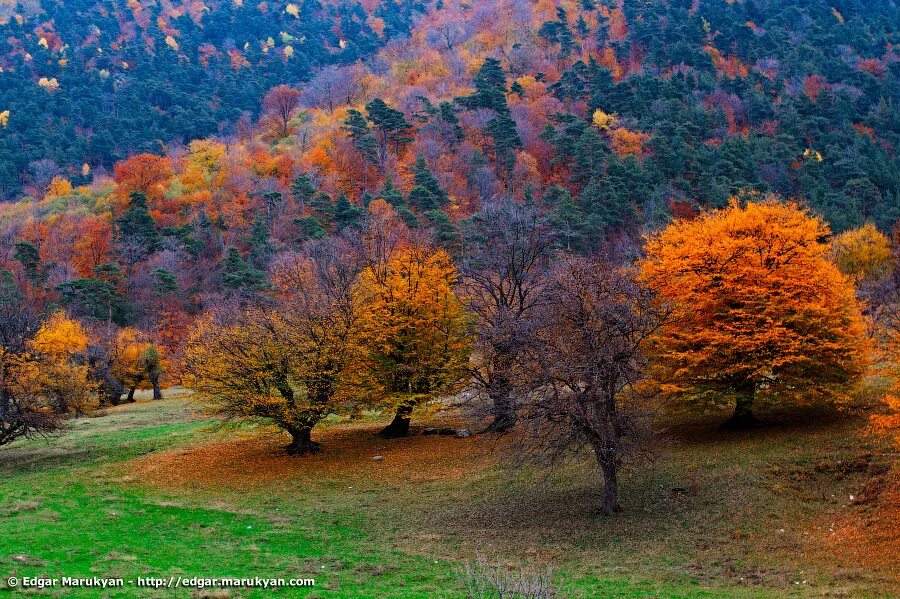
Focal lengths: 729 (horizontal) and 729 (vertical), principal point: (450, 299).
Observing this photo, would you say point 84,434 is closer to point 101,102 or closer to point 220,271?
point 220,271

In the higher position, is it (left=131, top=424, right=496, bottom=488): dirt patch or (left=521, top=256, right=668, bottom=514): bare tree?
(left=521, top=256, right=668, bottom=514): bare tree

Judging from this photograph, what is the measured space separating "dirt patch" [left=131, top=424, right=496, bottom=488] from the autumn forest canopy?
0.60 m

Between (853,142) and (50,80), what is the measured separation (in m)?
173

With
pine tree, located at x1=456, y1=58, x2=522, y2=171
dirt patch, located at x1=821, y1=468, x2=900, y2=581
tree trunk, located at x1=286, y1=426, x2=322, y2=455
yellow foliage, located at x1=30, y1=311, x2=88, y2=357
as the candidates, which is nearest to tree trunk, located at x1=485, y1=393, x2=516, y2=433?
tree trunk, located at x1=286, y1=426, x2=322, y2=455

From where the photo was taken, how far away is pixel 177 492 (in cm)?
2995

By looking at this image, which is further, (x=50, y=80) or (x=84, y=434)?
(x=50, y=80)

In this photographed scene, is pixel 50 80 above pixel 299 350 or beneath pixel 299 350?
above

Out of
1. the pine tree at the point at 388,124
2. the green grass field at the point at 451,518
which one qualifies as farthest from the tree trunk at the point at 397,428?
the pine tree at the point at 388,124

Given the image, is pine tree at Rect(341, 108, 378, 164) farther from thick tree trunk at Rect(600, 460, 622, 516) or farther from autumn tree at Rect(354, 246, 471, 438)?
thick tree trunk at Rect(600, 460, 622, 516)

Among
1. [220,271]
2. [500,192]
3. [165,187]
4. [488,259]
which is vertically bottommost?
[488,259]

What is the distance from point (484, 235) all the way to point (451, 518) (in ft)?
143

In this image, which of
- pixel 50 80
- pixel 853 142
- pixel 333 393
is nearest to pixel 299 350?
pixel 333 393

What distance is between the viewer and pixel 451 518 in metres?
25.7

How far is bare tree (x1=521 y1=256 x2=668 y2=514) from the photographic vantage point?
23.5m
